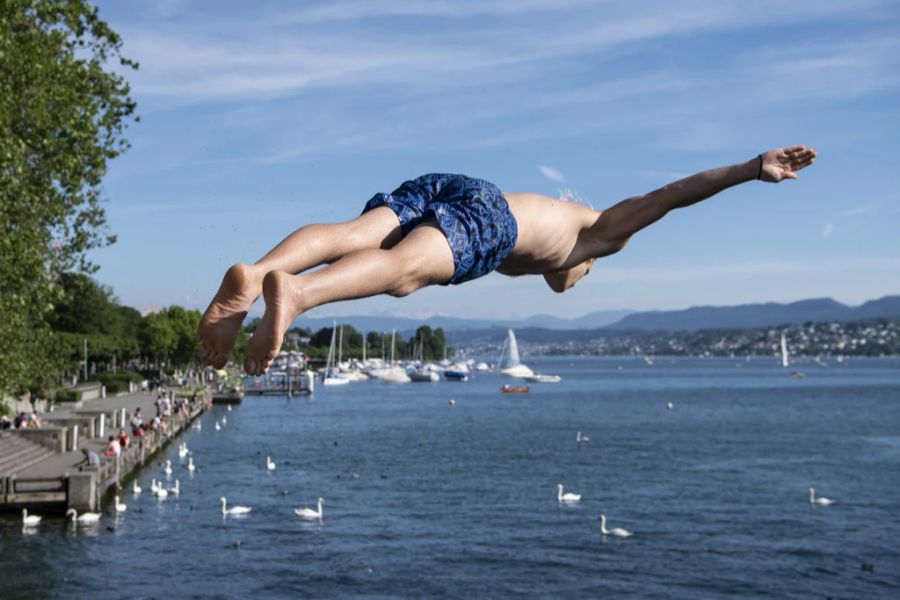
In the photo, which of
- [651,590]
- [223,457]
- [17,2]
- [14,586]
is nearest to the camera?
[17,2]

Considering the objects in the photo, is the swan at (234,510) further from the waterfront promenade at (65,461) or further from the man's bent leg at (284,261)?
the man's bent leg at (284,261)

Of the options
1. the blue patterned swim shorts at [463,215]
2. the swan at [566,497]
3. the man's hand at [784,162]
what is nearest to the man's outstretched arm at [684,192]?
the man's hand at [784,162]

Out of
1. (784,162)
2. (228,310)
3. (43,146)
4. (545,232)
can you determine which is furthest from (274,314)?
(43,146)

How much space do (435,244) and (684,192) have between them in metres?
1.31

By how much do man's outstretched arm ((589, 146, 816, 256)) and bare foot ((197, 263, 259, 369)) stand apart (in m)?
1.75

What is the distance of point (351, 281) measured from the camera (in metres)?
3.77

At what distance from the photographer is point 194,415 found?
8375 cm

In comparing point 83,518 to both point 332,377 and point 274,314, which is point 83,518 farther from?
point 332,377

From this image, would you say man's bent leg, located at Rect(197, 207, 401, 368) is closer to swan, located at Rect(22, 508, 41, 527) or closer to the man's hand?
the man's hand

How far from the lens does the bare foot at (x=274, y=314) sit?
3.53 metres

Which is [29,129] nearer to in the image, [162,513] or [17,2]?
[17,2]

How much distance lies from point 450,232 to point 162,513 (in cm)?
3804

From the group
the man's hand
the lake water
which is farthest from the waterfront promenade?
the man's hand

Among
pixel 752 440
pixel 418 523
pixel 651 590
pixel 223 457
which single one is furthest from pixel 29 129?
pixel 752 440
